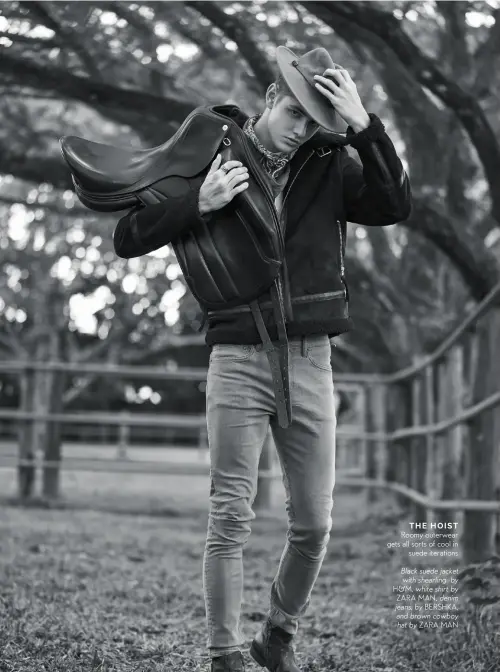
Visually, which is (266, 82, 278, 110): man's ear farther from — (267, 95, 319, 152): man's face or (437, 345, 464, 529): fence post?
(437, 345, 464, 529): fence post

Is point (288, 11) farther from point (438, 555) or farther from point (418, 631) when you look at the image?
point (418, 631)

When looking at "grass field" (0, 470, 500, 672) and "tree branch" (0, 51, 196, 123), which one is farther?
"tree branch" (0, 51, 196, 123)

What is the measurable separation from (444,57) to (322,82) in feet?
12.6

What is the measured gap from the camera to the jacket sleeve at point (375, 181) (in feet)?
9.81

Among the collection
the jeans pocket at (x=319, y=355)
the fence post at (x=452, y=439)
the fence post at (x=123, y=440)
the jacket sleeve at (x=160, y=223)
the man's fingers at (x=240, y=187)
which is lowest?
the fence post at (x=123, y=440)

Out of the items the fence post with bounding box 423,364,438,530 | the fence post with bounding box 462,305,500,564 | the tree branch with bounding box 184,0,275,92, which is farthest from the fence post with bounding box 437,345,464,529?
the tree branch with bounding box 184,0,275,92

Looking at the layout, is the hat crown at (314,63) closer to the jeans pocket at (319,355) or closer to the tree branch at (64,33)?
the jeans pocket at (319,355)

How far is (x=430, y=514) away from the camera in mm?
7441

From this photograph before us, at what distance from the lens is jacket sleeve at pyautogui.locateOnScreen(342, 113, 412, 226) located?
118 inches

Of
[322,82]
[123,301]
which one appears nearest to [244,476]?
[322,82]

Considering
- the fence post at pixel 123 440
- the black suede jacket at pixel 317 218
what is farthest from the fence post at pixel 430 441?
the black suede jacket at pixel 317 218

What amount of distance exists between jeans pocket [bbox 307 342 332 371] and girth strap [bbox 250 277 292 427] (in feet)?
0.40

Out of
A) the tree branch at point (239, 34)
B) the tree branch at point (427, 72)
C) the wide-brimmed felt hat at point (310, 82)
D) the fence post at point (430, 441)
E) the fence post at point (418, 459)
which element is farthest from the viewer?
the fence post at point (418, 459)

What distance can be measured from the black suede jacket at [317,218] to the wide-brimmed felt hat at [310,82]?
9 cm
